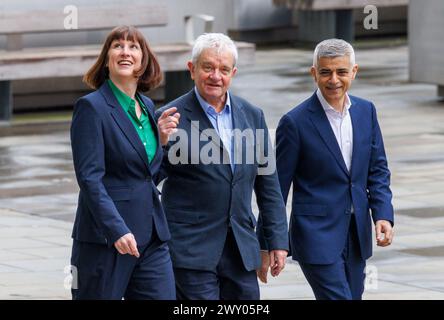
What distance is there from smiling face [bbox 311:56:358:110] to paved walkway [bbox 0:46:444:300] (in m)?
2.48

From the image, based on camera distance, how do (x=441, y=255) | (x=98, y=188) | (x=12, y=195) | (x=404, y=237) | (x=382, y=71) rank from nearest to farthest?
(x=98, y=188)
(x=441, y=255)
(x=404, y=237)
(x=12, y=195)
(x=382, y=71)

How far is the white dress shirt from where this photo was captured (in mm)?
6742

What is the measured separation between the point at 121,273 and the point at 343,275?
118 centimetres

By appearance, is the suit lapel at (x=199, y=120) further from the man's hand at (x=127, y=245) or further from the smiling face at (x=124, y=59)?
the man's hand at (x=127, y=245)

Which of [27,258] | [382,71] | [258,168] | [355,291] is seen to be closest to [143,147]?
[258,168]

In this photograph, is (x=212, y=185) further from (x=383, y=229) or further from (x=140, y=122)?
(x=383, y=229)

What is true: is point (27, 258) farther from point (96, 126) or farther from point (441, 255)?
point (96, 126)

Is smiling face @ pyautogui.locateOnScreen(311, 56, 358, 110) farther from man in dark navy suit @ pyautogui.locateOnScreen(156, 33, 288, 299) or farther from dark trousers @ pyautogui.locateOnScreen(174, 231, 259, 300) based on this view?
dark trousers @ pyautogui.locateOnScreen(174, 231, 259, 300)

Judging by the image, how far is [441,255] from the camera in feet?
33.3

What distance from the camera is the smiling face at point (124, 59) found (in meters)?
6.30

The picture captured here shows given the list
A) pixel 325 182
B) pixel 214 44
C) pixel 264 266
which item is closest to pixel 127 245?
pixel 264 266

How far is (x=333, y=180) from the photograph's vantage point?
21.9ft
